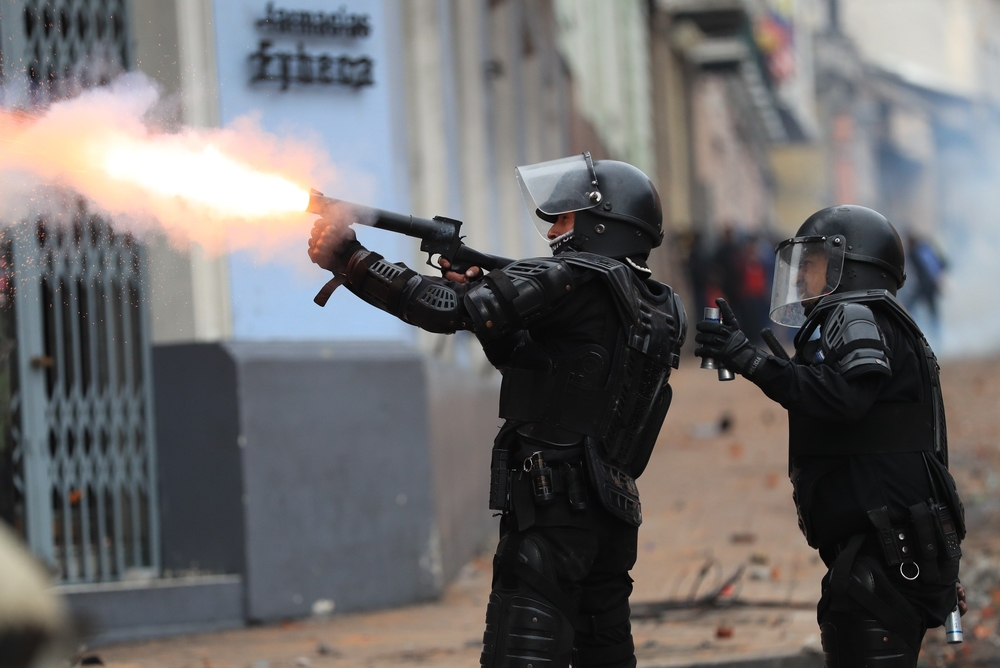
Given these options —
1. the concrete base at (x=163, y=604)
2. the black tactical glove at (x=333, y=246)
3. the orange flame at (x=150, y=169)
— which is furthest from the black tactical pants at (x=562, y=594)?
the concrete base at (x=163, y=604)

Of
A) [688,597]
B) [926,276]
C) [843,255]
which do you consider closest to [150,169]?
[843,255]

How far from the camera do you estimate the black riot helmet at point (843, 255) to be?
4.52 metres

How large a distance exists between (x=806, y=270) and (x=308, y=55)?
3.77m

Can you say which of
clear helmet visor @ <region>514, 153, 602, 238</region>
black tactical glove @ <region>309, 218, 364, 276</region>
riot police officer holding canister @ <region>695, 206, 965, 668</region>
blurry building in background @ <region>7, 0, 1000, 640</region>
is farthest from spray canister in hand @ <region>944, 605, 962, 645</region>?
blurry building in background @ <region>7, 0, 1000, 640</region>

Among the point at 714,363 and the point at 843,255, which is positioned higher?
the point at 843,255

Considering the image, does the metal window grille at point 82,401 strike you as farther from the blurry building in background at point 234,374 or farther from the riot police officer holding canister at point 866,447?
the riot police officer holding canister at point 866,447

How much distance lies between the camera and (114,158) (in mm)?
5105

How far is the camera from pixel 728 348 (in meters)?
4.26

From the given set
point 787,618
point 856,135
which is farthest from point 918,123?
point 787,618

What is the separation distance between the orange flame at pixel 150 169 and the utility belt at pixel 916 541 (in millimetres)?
2079

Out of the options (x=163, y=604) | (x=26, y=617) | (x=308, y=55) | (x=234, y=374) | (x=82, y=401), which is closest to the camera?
(x=26, y=617)

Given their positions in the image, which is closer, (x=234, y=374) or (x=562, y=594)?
(x=562, y=594)

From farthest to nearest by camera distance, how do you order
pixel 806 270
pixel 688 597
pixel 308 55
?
pixel 688 597, pixel 308 55, pixel 806 270

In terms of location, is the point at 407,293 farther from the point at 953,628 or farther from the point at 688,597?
the point at 688,597
